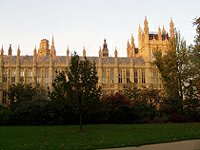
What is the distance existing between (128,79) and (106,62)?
531 cm

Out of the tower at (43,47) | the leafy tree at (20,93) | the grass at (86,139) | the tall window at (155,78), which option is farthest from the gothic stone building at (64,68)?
the grass at (86,139)

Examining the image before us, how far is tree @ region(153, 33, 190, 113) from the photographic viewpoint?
1261 inches

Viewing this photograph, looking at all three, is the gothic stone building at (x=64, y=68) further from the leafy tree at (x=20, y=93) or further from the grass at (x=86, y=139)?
the grass at (x=86, y=139)

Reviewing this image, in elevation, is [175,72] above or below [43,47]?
below

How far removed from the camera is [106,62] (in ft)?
196

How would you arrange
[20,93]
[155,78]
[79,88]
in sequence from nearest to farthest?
1. [79,88]
2. [20,93]
3. [155,78]

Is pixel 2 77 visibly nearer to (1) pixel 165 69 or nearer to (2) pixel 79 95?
(1) pixel 165 69

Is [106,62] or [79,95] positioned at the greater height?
[106,62]

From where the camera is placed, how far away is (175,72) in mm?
32594

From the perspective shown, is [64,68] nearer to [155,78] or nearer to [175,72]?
[155,78]

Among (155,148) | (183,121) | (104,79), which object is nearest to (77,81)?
(155,148)

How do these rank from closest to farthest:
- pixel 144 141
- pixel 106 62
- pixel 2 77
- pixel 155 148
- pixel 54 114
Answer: pixel 155 148, pixel 144 141, pixel 54 114, pixel 2 77, pixel 106 62

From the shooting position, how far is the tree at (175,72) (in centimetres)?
3203

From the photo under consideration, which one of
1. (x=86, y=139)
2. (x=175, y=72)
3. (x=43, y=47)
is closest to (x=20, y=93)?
(x=175, y=72)
